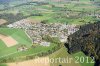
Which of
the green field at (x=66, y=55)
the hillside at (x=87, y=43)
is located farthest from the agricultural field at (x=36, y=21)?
the hillside at (x=87, y=43)

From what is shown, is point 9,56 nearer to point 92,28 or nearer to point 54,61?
point 54,61

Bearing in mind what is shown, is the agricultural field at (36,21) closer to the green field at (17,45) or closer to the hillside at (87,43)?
the green field at (17,45)

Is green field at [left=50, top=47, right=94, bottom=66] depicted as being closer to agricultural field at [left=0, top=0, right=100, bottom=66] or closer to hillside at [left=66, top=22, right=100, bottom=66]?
agricultural field at [left=0, top=0, right=100, bottom=66]

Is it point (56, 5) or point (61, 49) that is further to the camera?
point (56, 5)

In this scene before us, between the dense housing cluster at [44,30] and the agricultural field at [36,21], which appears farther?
the dense housing cluster at [44,30]

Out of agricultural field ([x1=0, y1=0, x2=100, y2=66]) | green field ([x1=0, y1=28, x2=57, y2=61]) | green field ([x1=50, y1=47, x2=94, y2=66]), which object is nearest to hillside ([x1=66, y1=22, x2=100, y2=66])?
green field ([x1=50, y1=47, x2=94, y2=66])

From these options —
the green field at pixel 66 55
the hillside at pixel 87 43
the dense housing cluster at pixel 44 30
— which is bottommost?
the dense housing cluster at pixel 44 30

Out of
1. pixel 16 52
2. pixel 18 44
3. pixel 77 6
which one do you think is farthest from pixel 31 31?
pixel 77 6

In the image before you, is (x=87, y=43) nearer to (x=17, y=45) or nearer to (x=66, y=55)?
(x=66, y=55)
